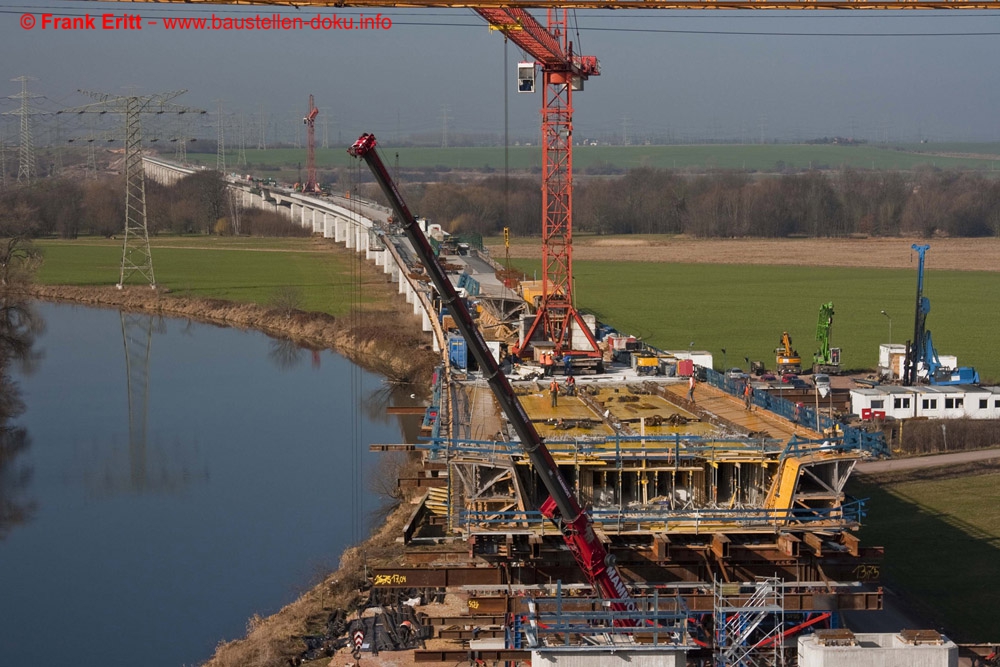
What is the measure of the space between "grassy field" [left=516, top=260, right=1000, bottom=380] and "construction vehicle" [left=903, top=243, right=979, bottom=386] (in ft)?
12.5

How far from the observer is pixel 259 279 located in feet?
285

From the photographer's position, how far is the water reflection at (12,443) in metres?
34.5

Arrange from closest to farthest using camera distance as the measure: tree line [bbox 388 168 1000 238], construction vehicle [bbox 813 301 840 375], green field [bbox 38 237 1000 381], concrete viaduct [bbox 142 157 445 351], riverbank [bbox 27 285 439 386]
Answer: construction vehicle [bbox 813 301 840 375] < riverbank [bbox 27 285 439 386] < green field [bbox 38 237 1000 381] < concrete viaduct [bbox 142 157 445 351] < tree line [bbox 388 168 1000 238]

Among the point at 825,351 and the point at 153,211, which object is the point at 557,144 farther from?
the point at 153,211

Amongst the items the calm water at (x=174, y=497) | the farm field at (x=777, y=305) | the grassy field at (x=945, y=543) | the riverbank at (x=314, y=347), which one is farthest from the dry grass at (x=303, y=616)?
the farm field at (x=777, y=305)

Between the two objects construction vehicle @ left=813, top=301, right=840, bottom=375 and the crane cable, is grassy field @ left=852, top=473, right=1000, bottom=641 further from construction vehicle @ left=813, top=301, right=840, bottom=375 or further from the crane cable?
construction vehicle @ left=813, top=301, right=840, bottom=375

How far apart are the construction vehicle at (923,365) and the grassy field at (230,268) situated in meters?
32.9

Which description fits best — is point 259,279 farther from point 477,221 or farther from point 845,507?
point 845,507

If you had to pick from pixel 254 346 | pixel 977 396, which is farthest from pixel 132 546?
pixel 254 346

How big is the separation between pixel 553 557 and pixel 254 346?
150ft

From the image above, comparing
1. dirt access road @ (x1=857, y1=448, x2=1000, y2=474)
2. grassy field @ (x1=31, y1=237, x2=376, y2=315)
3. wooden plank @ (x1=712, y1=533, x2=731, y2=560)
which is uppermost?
grassy field @ (x1=31, y1=237, x2=376, y2=315)

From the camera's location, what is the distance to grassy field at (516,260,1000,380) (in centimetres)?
5775

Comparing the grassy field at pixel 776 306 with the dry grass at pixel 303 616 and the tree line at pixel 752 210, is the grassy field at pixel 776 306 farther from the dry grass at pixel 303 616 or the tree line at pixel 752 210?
the tree line at pixel 752 210

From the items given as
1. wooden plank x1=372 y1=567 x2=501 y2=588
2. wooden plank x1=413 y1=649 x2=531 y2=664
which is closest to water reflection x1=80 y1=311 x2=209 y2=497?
wooden plank x1=413 y1=649 x2=531 y2=664
